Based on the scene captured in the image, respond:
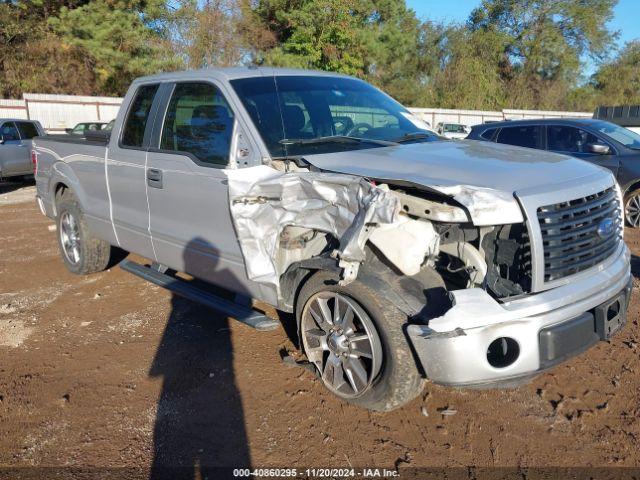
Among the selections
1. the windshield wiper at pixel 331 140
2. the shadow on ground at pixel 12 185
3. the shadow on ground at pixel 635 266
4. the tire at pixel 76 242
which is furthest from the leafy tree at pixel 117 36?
the windshield wiper at pixel 331 140

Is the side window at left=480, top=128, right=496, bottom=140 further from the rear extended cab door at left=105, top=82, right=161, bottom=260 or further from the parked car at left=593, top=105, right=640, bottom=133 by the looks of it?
the rear extended cab door at left=105, top=82, right=161, bottom=260

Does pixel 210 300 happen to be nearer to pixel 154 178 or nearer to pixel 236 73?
pixel 154 178

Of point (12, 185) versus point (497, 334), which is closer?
point (497, 334)

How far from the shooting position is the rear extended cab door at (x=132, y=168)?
466 centimetres

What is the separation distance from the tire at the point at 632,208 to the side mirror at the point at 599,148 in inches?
29.3

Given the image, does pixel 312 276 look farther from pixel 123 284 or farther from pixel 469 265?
pixel 123 284

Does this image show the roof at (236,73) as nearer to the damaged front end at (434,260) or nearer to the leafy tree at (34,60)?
the damaged front end at (434,260)

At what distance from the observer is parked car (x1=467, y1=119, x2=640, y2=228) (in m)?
8.21

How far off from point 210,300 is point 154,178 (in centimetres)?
113

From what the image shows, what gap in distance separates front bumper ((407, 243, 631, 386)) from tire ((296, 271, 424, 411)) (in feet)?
0.51

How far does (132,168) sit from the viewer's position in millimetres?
4727

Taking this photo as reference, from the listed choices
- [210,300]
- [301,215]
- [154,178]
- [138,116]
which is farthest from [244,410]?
[138,116]

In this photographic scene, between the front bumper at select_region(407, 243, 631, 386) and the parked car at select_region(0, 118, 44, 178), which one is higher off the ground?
the parked car at select_region(0, 118, 44, 178)

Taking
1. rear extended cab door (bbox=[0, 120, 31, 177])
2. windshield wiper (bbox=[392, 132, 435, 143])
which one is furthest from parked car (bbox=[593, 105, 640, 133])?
rear extended cab door (bbox=[0, 120, 31, 177])
